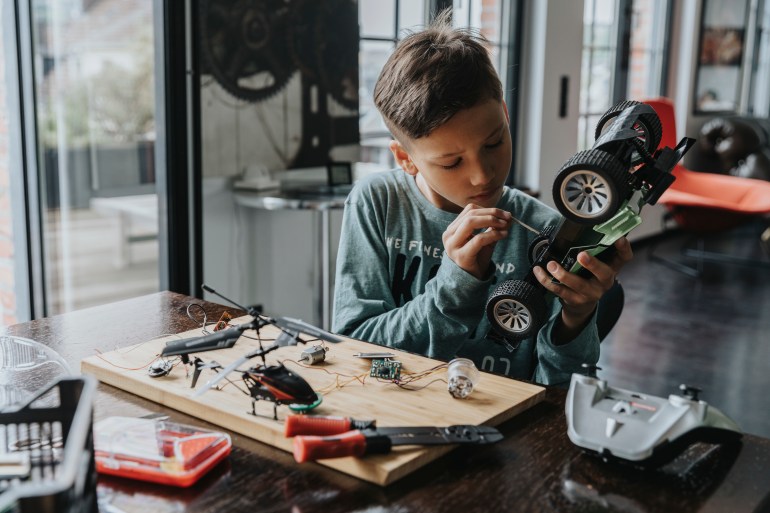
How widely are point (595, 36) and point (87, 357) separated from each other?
464 cm

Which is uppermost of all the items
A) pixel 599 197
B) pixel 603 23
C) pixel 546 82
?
pixel 603 23

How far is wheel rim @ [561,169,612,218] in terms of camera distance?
0.85 m

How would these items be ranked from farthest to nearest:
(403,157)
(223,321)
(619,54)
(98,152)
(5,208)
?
(619,54) < (98,152) < (5,208) < (403,157) < (223,321)

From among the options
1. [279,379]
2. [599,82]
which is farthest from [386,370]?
[599,82]

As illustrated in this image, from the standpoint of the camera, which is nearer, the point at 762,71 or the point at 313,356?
the point at 313,356

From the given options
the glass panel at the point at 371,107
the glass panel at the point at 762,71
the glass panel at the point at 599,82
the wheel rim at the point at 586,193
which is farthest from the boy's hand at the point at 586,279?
the glass panel at the point at 762,71

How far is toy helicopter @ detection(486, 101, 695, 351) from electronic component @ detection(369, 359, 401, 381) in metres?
0.14

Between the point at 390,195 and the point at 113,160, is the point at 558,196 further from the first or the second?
the point at 113,160

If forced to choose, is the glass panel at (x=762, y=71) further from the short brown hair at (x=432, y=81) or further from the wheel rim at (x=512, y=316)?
the wheel rim at (x=512, y=316)

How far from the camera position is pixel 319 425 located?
848mm

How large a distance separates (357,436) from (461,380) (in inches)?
8.0

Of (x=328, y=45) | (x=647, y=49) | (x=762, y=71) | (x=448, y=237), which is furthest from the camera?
(x=762, y=71)

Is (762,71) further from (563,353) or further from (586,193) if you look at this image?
(586,193)

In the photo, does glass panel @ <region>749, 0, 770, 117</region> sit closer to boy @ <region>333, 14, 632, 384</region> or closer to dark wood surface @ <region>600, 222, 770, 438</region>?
dark wood surface @ <region>600, 222, 770, 438</region>
